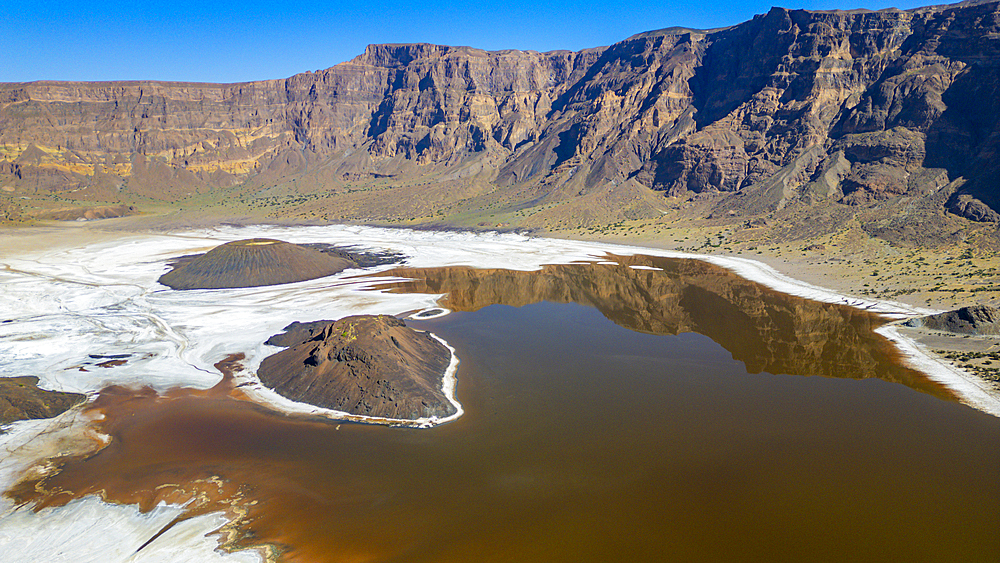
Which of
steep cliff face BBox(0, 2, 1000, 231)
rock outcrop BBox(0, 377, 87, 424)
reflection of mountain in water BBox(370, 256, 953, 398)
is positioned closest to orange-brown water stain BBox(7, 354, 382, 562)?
rock outcrop BBox(0, 377, 87, 424)

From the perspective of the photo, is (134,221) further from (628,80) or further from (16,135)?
(628,80)

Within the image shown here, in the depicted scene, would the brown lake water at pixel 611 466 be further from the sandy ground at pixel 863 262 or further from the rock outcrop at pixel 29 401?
the sandy ground at pixel 863 262

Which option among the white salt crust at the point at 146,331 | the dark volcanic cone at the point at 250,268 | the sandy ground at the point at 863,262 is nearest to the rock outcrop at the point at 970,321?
the sandy ground at the point at 863,262

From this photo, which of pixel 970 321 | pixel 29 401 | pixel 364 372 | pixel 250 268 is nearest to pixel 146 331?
pixel 29 401

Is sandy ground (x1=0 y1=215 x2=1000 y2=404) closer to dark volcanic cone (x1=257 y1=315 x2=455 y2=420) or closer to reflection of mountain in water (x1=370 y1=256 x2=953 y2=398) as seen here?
reflection of mountain in water (x1=370 y1=256 x2=953 y2=398)

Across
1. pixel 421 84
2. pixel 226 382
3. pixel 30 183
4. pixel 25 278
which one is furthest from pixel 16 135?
pixel 226 382
